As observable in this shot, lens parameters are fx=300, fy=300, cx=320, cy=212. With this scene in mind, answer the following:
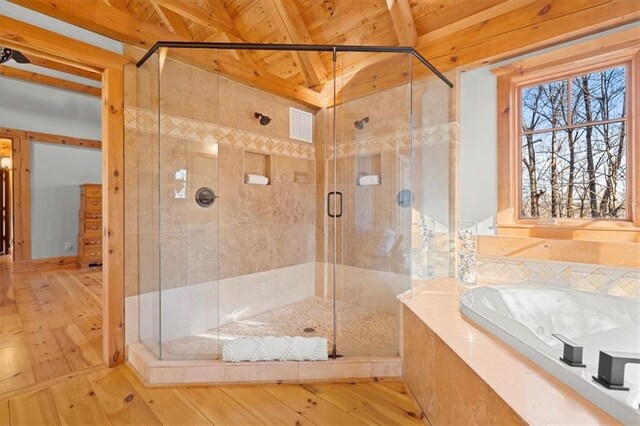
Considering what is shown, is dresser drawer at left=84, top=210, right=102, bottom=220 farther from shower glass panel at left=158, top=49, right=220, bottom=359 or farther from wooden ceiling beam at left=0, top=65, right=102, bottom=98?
shower glass panel at left=158, top=49, right=220, bottom=359

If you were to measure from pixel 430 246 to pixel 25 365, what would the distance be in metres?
2.95

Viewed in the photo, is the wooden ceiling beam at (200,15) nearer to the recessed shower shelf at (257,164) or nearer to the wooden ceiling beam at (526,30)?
the recessed shower shelf at (257,164)

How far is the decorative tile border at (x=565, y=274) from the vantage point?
1771 millimetres

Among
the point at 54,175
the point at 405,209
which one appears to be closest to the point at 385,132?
the point at 405,209

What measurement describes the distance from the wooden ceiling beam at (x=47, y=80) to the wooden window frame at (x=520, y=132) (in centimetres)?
578

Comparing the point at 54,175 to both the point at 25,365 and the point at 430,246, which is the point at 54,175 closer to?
the point at 25,365

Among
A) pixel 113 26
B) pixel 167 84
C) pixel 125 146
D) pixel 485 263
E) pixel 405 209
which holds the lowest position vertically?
pixel 485 263


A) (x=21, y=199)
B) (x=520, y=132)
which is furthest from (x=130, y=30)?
(x=21, y=199)

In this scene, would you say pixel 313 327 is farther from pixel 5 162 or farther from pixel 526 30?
pixel 5 162

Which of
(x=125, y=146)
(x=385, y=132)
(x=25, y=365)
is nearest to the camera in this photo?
(x=25, y=365)

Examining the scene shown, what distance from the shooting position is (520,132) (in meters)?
2.26

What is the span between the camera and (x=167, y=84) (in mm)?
2221

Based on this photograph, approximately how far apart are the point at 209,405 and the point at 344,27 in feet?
10.4

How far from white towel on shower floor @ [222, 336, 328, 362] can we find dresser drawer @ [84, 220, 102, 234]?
4.23m
